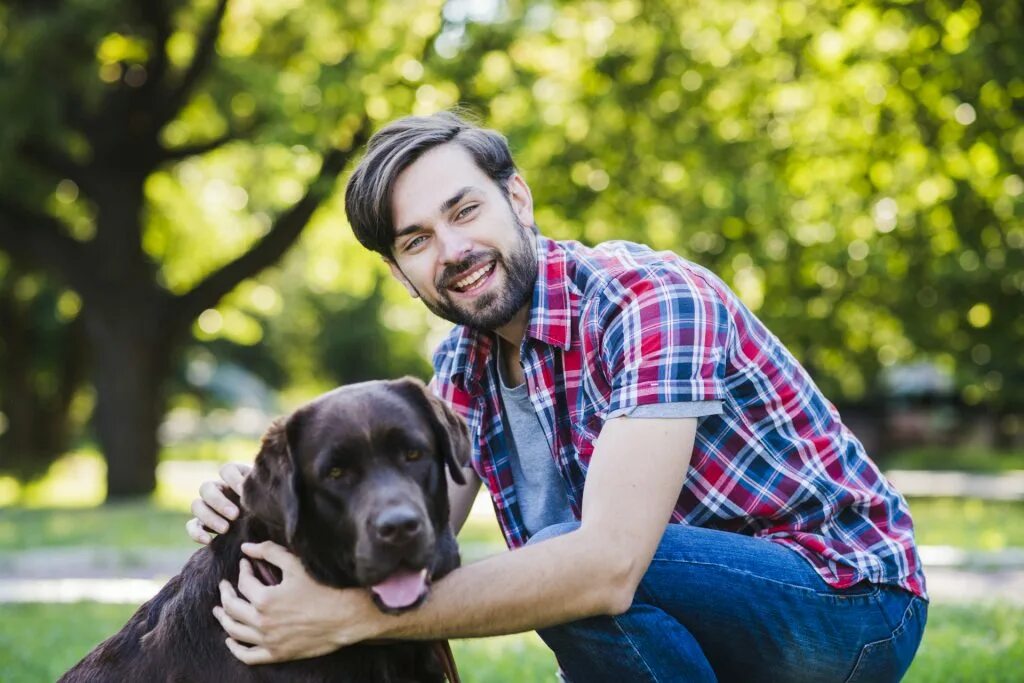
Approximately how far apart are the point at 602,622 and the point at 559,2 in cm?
1520

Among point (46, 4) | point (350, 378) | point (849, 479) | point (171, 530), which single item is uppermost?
point (46, 4)

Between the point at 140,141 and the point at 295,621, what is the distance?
18.2 m

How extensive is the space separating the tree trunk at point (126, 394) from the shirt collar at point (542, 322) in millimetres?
16706

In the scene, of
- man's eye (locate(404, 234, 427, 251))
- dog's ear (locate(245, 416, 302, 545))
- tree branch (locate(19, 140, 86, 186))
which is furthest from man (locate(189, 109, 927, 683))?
tree branch (locate(19, 140, 86, 186))

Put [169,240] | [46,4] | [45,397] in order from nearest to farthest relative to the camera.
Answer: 1. [46,4]
2. [169,240]
3. [45,397]

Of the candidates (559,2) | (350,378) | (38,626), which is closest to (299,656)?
(38,626)

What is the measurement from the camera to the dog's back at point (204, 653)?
3203 millimetres

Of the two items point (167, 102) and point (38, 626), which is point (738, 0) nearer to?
point (167, 102)

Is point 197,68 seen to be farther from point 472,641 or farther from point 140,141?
point 472,641

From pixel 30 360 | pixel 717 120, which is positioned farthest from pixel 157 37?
pixel 30 360

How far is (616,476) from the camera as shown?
314 cm

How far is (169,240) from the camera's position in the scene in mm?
26953

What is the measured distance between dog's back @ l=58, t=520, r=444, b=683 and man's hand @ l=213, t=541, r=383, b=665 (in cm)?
6

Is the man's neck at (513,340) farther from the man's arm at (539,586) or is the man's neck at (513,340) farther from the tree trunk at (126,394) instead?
the tree trunk at (126,394)
